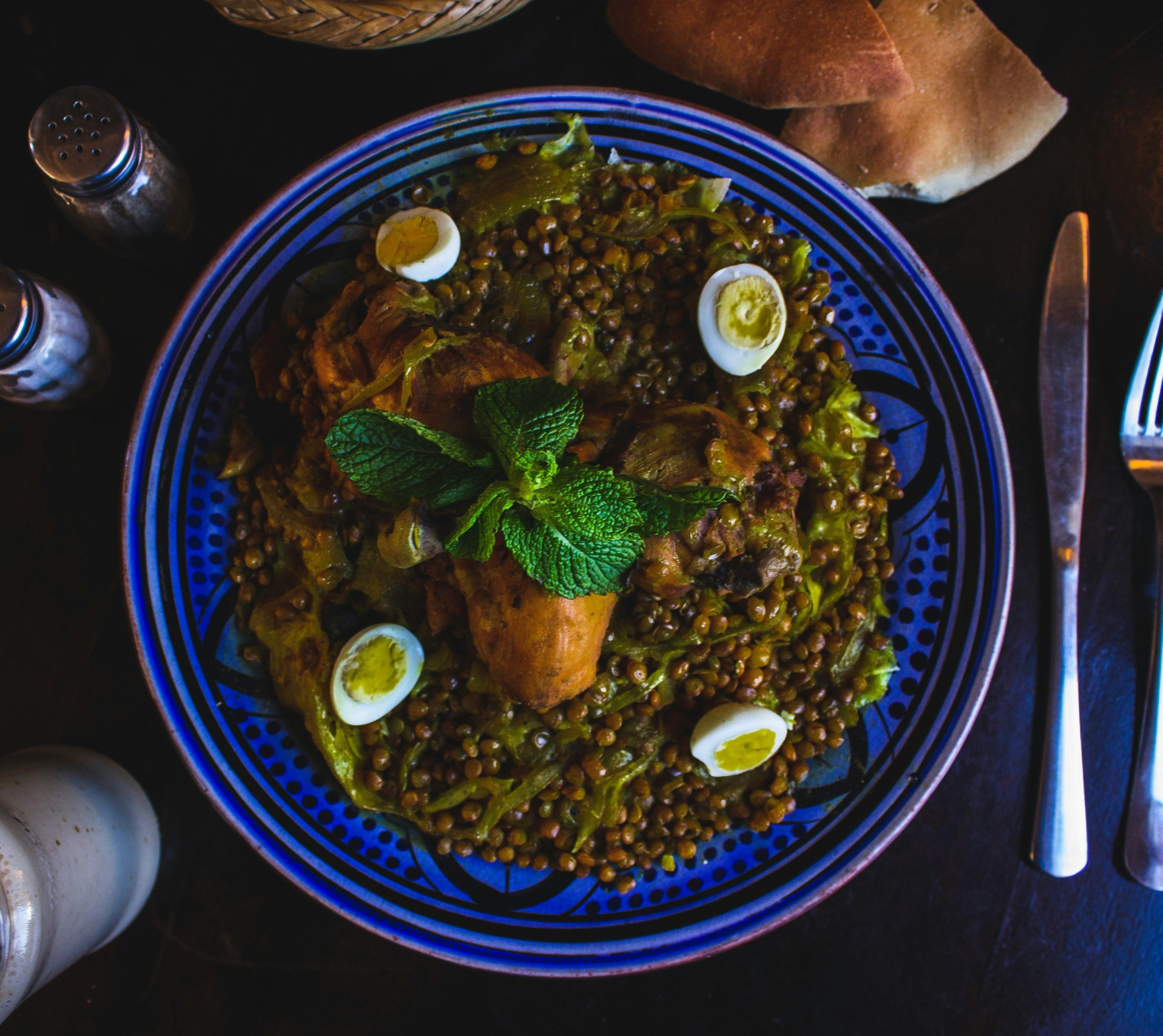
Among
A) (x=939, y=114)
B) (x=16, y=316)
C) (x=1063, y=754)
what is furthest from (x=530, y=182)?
(x=1063, y=754)

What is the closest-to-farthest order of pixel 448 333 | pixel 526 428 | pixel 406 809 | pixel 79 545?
pixel 526 428 < pixel 448 333 < pixel 406 809 < pixel 79 545

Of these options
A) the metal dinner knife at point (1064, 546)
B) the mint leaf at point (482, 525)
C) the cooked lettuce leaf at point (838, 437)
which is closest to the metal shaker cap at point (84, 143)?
the mint leaf at point (482, 525)

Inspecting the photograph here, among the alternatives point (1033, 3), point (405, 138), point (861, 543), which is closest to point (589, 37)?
point (405, 138)

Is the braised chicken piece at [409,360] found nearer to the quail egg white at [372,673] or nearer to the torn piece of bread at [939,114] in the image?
the quail egg white at [372,673]

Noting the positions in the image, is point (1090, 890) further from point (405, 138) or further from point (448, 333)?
point (405, 138)

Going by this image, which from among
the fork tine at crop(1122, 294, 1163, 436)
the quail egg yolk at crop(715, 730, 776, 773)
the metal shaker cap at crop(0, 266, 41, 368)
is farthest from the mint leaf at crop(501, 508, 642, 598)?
the fork tine at crop(1122, 294, 1163, 436)
